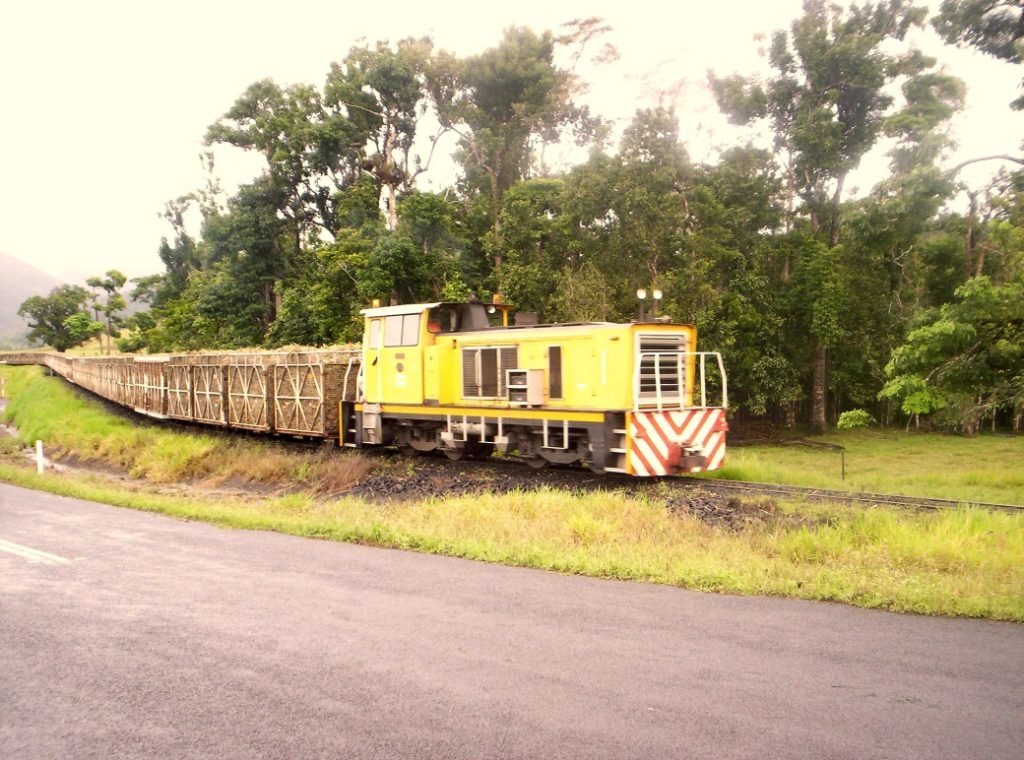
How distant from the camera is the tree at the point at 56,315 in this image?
6481 centimetres

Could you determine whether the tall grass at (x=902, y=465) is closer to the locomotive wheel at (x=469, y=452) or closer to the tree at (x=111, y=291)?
the locomotive wheel at (x=469, y=452)

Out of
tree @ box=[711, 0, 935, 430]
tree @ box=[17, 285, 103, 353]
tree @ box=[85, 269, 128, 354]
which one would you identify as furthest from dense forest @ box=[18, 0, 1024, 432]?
tree @ box=[17, 285, 103, 353]

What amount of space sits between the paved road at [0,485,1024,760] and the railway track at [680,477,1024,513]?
6.38 m

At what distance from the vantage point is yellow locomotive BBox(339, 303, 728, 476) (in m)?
13.1

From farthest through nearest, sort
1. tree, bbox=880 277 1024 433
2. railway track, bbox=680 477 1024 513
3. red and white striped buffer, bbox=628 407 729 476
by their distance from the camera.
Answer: tree, bbox=880 277 1024 433
red and white striped buffer, bbox=628 407 729 476
railway track, bbox=680 477 1024 513

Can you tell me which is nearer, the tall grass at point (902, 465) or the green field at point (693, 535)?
the green field at point (693, 535)

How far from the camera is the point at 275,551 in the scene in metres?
8.12

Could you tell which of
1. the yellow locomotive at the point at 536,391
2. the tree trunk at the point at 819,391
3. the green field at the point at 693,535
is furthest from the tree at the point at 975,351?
the tree trunk at the point at 819,391

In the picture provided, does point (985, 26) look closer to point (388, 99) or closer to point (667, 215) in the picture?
point (667, 215)

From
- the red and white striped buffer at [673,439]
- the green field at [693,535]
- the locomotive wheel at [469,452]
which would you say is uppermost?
the red and white striped buffer at [673,439]

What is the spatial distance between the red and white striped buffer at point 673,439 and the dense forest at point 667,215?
7.23m

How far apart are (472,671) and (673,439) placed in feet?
30.1

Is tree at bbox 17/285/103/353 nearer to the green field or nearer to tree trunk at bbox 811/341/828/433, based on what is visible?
the green field

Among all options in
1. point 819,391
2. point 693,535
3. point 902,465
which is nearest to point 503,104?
point 819,391
